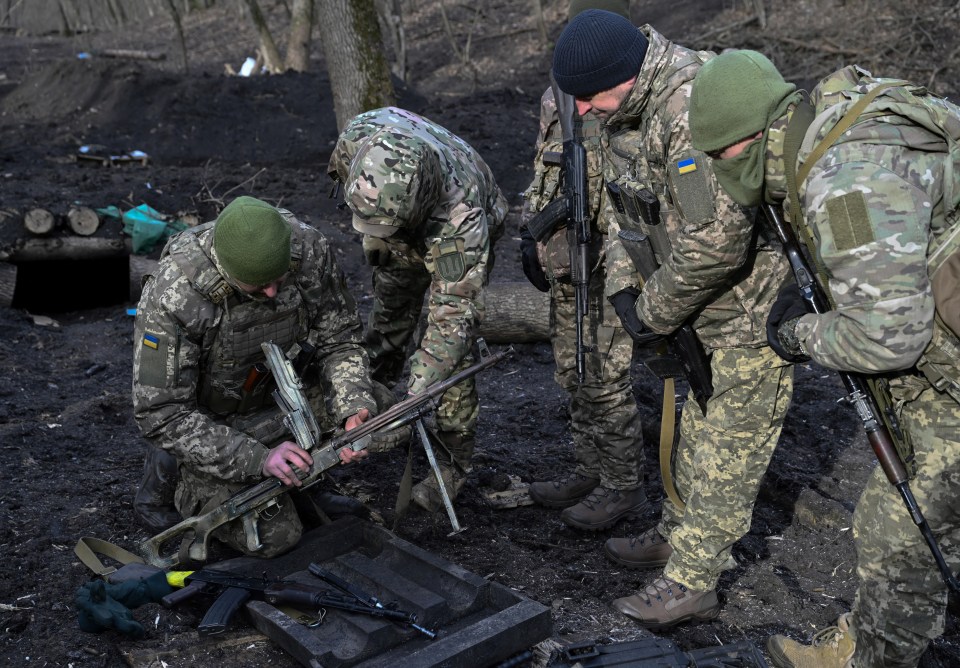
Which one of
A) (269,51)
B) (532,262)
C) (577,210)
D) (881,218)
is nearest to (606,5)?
(577,210)

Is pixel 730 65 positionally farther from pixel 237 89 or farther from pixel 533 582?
pixel 237 89

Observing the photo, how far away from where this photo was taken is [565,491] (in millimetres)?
4844

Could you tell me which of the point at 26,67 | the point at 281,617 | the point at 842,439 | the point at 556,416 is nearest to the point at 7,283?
the point at 556,416

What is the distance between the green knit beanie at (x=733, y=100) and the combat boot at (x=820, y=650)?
72.1 inches

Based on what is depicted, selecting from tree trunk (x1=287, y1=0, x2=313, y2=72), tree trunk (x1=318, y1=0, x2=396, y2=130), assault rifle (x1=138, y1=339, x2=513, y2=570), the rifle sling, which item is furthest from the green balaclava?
tree trunk (x1=287, y1=0, x2=313, y2=72)

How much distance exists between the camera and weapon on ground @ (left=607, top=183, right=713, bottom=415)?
12.0 feet

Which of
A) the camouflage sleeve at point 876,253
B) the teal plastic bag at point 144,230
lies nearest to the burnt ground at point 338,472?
the teal plastic bag at point 144,230

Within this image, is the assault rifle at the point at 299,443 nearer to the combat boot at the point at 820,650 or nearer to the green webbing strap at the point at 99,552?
the green webbing strap at the point at 99,552

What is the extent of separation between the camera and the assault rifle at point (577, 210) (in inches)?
173

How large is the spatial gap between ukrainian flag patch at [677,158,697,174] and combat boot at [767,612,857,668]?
1.73 meters

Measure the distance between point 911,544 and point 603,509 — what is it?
→ 5.90ft

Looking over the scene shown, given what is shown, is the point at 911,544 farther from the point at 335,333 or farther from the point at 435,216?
the point at 335,333

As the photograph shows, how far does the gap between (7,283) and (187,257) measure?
4.81m

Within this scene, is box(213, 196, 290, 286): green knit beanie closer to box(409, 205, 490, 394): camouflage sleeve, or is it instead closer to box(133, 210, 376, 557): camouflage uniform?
box(133, 210, 376, 557): camouflage uniform
